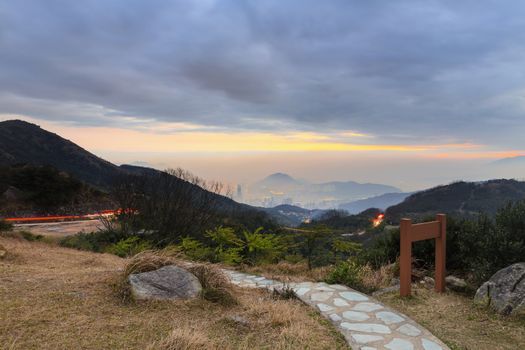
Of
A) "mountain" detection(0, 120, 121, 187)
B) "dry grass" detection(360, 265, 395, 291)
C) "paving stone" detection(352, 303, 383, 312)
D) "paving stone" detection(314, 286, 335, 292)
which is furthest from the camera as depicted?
"mountain" detection(0, 120, 121, 187)

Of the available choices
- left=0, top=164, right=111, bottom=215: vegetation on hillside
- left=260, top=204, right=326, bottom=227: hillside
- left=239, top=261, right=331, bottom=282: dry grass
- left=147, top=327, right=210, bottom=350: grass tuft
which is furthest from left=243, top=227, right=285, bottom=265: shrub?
left=260, top=204, right=326, bottom=227: hillside

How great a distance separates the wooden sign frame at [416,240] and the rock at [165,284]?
112 inches

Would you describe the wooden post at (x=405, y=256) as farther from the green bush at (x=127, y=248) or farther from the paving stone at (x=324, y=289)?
the green bush at (x=127, y=248)

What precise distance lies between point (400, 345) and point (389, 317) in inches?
29.0

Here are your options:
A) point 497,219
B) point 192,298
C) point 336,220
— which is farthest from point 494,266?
point 336,220

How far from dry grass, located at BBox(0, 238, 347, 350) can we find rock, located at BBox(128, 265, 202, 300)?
145mm

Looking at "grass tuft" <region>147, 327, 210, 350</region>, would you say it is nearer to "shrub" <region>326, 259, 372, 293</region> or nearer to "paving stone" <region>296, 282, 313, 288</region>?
"paving stone" <region>296, 282, 313, 288</region>

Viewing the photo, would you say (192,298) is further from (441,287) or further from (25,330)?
(441,287)

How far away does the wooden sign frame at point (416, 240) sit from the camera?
5.03 metres

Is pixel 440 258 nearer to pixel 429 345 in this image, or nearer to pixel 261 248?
pixel 429 345

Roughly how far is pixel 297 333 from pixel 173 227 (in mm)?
7035

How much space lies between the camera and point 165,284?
4.29m

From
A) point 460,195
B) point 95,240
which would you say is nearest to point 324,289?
point 95,240

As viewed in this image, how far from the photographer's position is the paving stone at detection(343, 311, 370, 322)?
4044mm
